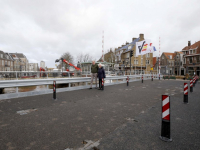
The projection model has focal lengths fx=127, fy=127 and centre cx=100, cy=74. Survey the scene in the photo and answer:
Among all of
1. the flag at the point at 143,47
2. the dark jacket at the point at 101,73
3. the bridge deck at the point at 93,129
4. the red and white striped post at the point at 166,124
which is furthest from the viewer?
the flag at the point at 143,47

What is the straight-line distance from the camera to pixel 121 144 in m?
2.51

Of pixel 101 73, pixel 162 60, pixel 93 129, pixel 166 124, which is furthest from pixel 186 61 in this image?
pixel 93 129

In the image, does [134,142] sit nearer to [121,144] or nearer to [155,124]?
[121,144]

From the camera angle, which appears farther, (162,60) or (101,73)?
(162,60)

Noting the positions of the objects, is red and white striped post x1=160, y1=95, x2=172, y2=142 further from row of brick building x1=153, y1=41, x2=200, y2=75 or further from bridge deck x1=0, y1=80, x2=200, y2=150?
row of brick building x1=153, y1=41, x2=200, y2=75

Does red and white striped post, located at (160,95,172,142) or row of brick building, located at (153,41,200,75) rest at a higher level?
row of brick building, located at (153,41,200,75)

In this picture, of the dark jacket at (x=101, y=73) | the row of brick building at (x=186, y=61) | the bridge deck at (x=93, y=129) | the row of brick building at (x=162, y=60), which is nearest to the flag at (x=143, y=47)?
the row of brick building at (x=162, y=60)

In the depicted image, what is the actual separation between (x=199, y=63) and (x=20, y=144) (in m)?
47.8

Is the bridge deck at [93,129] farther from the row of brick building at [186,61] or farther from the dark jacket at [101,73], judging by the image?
the row of brick building at [186,61]

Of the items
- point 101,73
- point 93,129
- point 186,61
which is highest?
point 186,61

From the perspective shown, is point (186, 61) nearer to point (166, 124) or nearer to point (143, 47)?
point (143, 47)

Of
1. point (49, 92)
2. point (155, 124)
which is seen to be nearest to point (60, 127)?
point (155, 124)

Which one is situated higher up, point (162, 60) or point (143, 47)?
point (162, 60)

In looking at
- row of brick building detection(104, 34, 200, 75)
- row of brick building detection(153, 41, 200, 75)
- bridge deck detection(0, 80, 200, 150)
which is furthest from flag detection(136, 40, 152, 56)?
row of brick building detection(153, 41, 200, 75)
